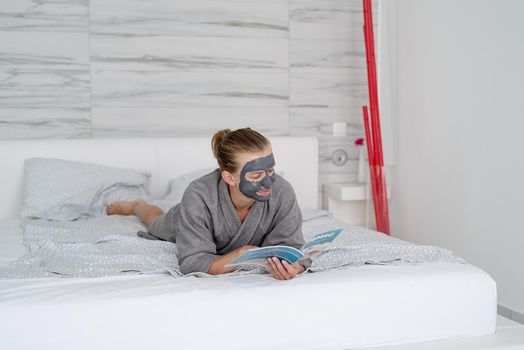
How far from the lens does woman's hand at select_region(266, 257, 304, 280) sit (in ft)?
6.01

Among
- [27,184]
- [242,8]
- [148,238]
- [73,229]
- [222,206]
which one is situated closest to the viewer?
[222,206]

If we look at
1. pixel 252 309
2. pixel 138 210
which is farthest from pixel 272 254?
pixel 138 210

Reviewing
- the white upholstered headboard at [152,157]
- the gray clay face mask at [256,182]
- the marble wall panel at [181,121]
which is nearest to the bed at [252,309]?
the gray clay face mask at [256,182]

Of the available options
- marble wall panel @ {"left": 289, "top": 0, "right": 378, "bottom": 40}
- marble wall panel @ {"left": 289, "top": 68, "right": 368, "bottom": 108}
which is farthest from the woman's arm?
marble wall panel @ {"left": 289, "top": 0, "right": 378, "bottom": 40}

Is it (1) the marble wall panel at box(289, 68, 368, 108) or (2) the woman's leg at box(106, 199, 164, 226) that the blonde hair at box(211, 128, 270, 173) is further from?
(1) the marble wall panel at box(289, 68, 368, 108)

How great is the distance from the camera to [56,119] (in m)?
3.75

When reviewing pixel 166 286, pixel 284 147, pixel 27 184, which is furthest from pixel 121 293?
pixel 284 147

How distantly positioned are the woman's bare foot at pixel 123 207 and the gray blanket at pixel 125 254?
1.51 feet

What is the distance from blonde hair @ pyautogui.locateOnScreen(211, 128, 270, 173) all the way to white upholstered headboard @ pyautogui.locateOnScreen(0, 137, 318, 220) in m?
1.62

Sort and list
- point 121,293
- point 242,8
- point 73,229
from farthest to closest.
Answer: point 242,8
point 73,229
point 121,293

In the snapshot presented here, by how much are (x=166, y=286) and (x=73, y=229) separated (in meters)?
1.13

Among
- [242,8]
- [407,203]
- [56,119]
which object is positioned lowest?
[407,203]

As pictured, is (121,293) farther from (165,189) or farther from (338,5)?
(338,5)

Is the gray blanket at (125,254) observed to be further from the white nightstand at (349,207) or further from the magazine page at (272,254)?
the white nightstand at (349,207)
